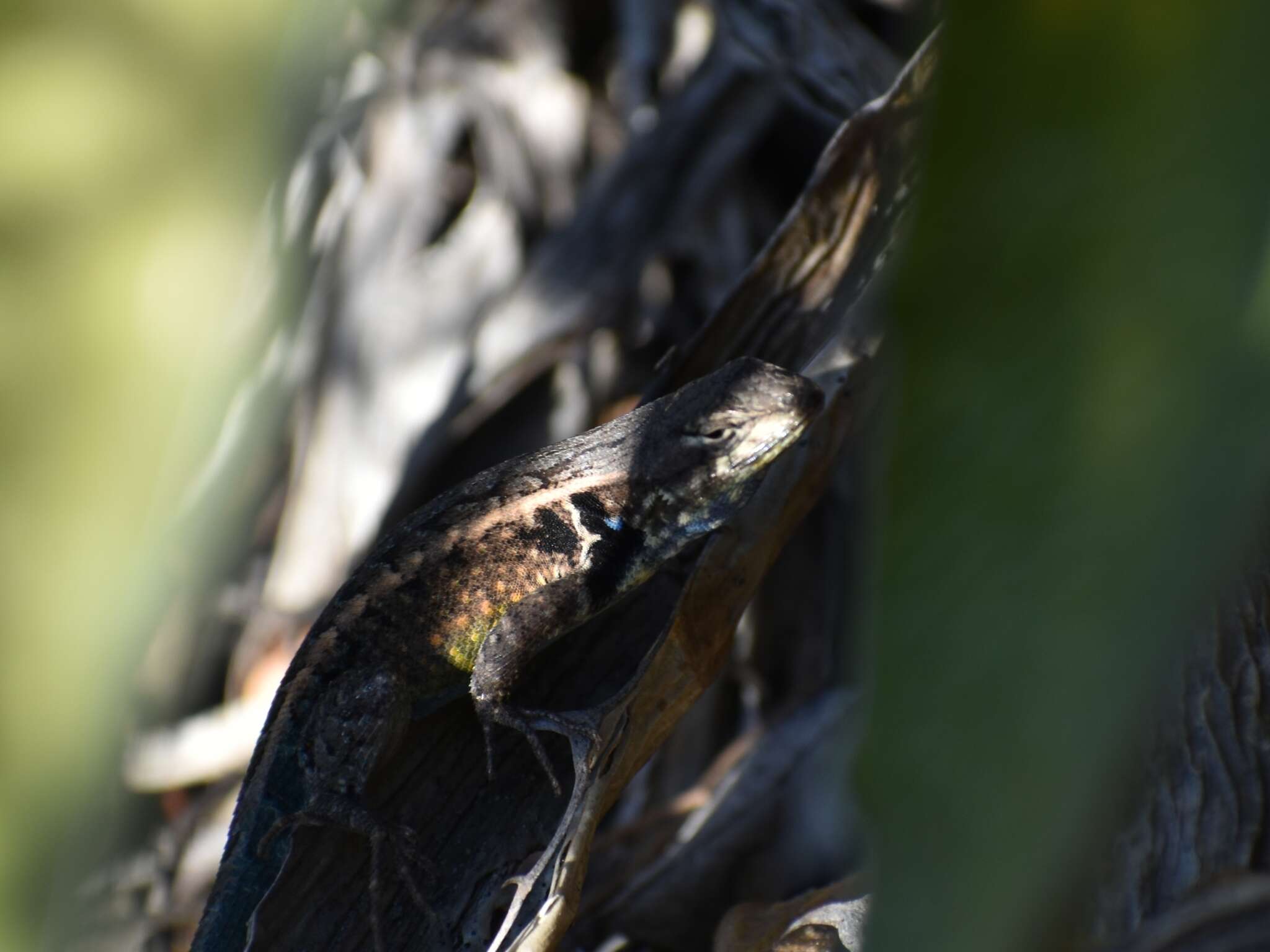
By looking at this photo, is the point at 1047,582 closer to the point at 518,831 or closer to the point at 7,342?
the point at 7,342

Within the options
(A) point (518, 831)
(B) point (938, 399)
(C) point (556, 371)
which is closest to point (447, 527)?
(A) point (518, 831)

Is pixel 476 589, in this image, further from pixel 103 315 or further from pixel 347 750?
pixel 103 315

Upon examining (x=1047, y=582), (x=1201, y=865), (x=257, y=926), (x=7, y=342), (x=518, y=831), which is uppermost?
(x=7, y=342)

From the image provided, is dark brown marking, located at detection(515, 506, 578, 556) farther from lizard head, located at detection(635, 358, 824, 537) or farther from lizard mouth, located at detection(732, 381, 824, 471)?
lizard mouth, located at detection(732, 381, 824, 471)

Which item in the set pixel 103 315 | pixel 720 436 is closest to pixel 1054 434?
pixel 103 315

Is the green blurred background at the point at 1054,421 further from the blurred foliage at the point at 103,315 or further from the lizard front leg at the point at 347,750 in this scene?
the lizard front leg at the point at 347,750

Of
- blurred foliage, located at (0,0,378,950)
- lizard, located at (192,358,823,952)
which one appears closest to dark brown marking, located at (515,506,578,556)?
lizard, located at (192,358,823,952)
